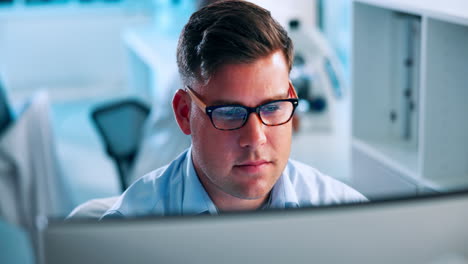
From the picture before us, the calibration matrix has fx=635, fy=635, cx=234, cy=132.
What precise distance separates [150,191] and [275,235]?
24 cm

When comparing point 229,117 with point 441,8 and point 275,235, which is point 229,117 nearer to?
point 275,235

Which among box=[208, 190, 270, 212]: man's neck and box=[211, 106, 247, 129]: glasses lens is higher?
box=[211, 106, 247, 129]: glasses lens

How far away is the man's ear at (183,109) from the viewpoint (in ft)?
2.31

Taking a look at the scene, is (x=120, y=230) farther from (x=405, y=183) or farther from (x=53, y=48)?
(x=53, y=48)

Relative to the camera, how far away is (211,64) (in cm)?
67

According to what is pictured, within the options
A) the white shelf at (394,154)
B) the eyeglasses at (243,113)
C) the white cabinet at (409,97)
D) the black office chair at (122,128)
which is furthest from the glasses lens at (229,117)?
the black office chair at (122,128)

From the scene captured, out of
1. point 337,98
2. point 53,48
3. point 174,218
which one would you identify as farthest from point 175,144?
point 53,48

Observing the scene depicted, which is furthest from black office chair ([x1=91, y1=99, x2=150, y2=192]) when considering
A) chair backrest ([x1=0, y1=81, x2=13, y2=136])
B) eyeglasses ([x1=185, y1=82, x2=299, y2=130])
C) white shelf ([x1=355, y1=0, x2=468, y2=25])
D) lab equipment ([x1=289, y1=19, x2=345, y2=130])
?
eyeglasses ([x1=185, y1=82, x2=299, y2=130])

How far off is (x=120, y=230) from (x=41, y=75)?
380 centimetres

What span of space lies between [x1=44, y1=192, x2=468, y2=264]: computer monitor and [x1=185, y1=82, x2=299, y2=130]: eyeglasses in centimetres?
16

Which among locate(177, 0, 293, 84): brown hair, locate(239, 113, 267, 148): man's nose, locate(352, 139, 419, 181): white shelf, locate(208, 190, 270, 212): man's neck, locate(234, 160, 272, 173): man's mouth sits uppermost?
locate(177, 0, 293, 84): brown hair

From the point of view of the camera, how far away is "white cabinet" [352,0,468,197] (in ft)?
3.80

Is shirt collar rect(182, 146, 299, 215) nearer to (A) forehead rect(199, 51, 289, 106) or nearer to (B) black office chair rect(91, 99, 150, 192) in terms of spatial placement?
(A) forehead rect(199, 51, 289, 106)

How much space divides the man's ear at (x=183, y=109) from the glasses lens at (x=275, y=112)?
0.09 metres
